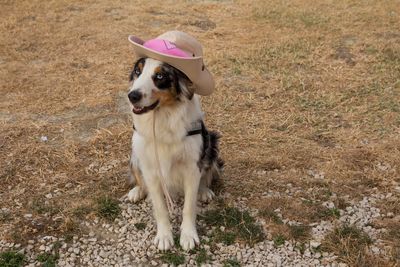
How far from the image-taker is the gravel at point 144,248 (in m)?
3.33

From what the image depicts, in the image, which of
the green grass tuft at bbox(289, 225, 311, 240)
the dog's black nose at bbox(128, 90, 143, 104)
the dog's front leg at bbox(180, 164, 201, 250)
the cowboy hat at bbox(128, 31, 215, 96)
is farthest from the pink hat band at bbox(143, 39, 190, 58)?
the green grass tuft at bbox(289, 225, 311, 240)

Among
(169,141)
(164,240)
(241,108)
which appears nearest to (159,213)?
(164,240)

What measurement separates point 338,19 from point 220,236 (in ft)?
17.2

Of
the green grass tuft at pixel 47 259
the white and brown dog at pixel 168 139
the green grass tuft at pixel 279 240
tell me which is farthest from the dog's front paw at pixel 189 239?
the green grass tuft at pixel 47 259

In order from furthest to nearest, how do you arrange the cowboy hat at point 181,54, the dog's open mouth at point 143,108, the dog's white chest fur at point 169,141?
the dog's white chest fur at point 169,141 < the dog's open mouth at point 143,108 < the cowboy hat at point 181,54

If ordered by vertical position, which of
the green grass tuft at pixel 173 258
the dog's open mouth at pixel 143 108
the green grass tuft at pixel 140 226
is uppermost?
the dog's open mouth at pixel 143 108

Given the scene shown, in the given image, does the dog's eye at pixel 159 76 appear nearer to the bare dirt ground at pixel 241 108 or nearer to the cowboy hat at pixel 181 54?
the cowboy hat at pixel 181 54

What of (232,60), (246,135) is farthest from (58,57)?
(246,135)

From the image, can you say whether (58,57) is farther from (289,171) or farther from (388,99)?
(388,99)

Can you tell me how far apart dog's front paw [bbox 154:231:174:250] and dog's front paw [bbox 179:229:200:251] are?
0.25 ft

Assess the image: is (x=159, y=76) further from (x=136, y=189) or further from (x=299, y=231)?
(x=299, y=231)

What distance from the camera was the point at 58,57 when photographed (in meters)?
6.59

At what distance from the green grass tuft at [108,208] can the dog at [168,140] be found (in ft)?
0.96

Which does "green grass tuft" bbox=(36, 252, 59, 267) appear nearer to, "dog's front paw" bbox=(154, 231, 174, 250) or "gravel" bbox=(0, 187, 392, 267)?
"gravel" bbox=(0, 187, 392, 267)
